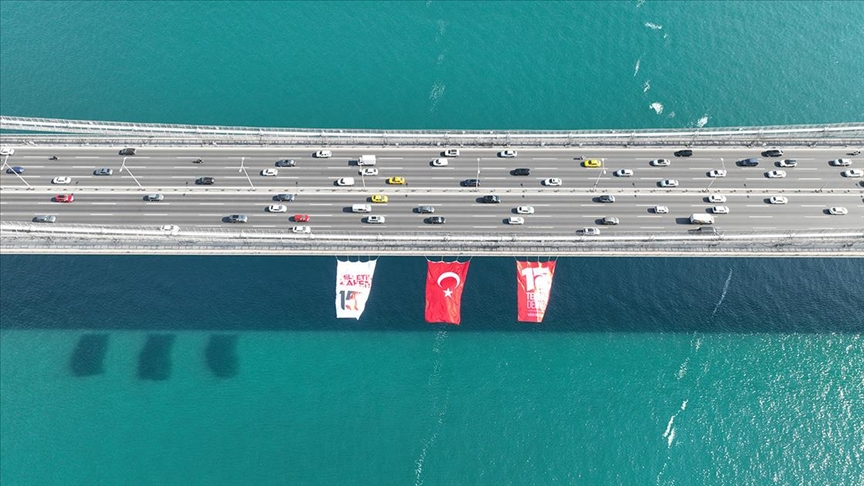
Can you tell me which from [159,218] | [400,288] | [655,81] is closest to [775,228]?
[655,81]

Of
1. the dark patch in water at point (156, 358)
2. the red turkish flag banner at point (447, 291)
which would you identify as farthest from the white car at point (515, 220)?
the dark patch in water at point (156, 358)

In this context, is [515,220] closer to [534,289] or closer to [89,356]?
[534,289]

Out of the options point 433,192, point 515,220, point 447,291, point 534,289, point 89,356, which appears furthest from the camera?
point 89,356

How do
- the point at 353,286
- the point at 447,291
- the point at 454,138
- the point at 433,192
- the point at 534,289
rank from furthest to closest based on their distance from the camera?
the point at 454,138 → the point at 433,192 → the point at 353,286 → the point at 447,291 → the point at 534,289

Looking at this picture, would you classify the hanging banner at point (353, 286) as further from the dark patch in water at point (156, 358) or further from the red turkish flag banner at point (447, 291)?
the dark patch in water at point (156, 358)

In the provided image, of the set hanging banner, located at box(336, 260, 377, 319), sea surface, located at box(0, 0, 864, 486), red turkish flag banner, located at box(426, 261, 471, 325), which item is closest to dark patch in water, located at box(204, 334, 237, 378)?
sea surface, located at box(0, 0, 864, 486)

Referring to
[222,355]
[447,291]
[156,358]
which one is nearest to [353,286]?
[447,291]
